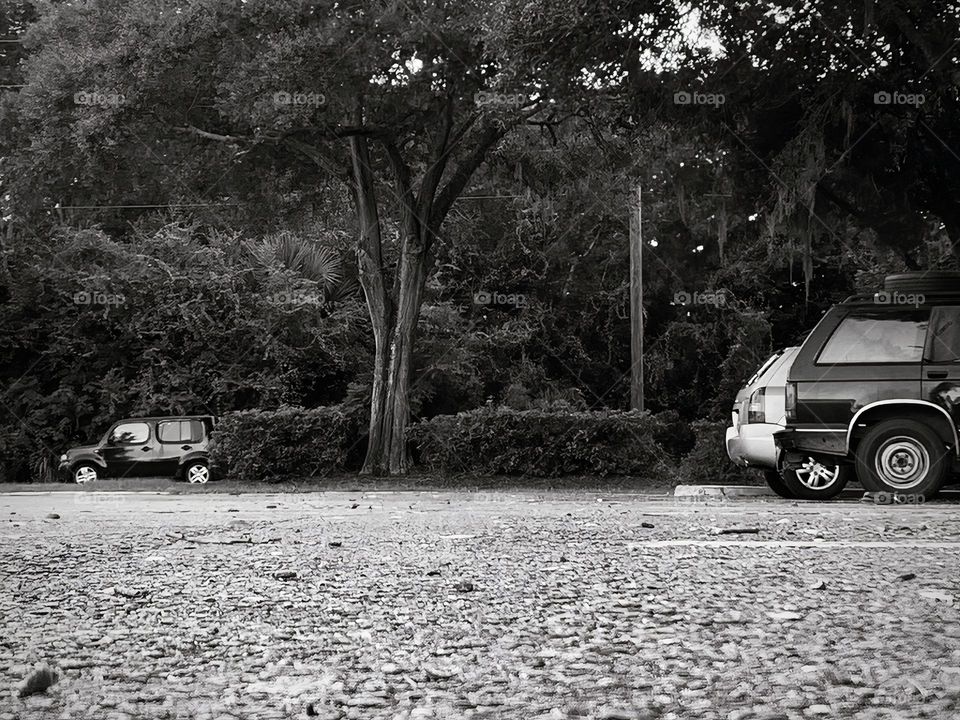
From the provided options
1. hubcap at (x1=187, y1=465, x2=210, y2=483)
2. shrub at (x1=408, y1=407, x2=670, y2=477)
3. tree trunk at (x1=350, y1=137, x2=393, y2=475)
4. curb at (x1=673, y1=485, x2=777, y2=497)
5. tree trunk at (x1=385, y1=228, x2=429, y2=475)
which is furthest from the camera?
hubcap at (x1=187, y1=465, x2=210, y2=483)

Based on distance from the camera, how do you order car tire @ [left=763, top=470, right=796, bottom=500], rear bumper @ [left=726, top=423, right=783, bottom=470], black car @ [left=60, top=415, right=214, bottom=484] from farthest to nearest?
black car @ [left=60, top=415, right=214, bottom=484] < car tire @ [left=763, top=470, right=796, bottom=500] < rear bumper @ [left=726, top=423, right=783, bottom=470]

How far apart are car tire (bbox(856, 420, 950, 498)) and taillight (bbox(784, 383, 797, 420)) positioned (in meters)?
0.69

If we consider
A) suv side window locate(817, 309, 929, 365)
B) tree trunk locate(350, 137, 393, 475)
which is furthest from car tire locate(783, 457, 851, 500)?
tree trunk locate(350, 137, 393, 475)

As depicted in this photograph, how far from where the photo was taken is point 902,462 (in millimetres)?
11367

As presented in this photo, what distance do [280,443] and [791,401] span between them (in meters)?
10.9

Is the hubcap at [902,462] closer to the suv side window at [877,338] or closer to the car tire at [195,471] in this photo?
the suv side window at [877,338]

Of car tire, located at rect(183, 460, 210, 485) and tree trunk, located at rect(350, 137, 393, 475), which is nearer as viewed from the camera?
tree trunk, located at rect(350, 137, 393, 475)

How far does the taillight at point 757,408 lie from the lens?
499 inches

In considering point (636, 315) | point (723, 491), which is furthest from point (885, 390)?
point (636, 315)

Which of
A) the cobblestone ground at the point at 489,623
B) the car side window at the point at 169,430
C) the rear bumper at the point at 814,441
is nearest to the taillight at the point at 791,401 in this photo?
the rear bumper at the point at 814,441

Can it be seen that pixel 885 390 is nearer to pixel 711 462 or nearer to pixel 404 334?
pixel 711 462

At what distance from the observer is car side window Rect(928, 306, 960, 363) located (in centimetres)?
1138

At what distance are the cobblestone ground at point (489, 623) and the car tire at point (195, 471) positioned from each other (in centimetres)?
1733

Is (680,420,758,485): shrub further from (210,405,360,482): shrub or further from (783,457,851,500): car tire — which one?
(210,405,360,482): shrub
